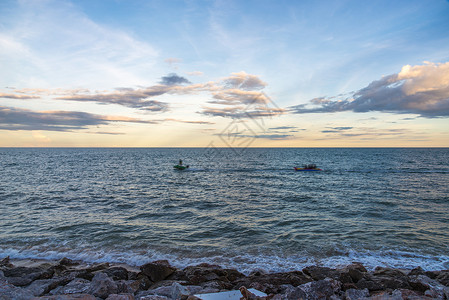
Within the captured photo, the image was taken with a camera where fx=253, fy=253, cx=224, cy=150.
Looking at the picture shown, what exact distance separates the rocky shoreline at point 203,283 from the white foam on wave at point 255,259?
2.82 ft

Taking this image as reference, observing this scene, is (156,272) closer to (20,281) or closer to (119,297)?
(119,297)

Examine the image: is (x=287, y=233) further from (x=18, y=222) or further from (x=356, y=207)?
(x=18, y=222)

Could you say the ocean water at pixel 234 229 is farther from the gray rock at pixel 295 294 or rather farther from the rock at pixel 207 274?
the gray rock at pixel 295 294

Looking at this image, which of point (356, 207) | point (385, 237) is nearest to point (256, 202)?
point (356, 207)

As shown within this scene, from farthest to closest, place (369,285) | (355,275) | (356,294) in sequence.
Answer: (355,275)
(369,285)
(356,294)

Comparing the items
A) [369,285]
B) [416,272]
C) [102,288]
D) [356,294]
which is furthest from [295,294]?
[416,272]

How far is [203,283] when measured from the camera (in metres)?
7.94

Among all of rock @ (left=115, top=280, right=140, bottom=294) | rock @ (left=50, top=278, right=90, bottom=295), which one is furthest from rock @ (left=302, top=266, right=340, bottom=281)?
rock @ (left=50, top=278, right=90, bottom=295)

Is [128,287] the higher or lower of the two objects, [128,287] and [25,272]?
the higher

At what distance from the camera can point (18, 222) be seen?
15953 millimetres

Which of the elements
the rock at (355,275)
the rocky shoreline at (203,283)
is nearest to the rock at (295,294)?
the rocky shoreline at (203,283)

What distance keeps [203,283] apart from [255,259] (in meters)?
3.53

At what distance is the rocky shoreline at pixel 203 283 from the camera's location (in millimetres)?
6598

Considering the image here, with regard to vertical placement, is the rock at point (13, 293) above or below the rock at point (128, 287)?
above
